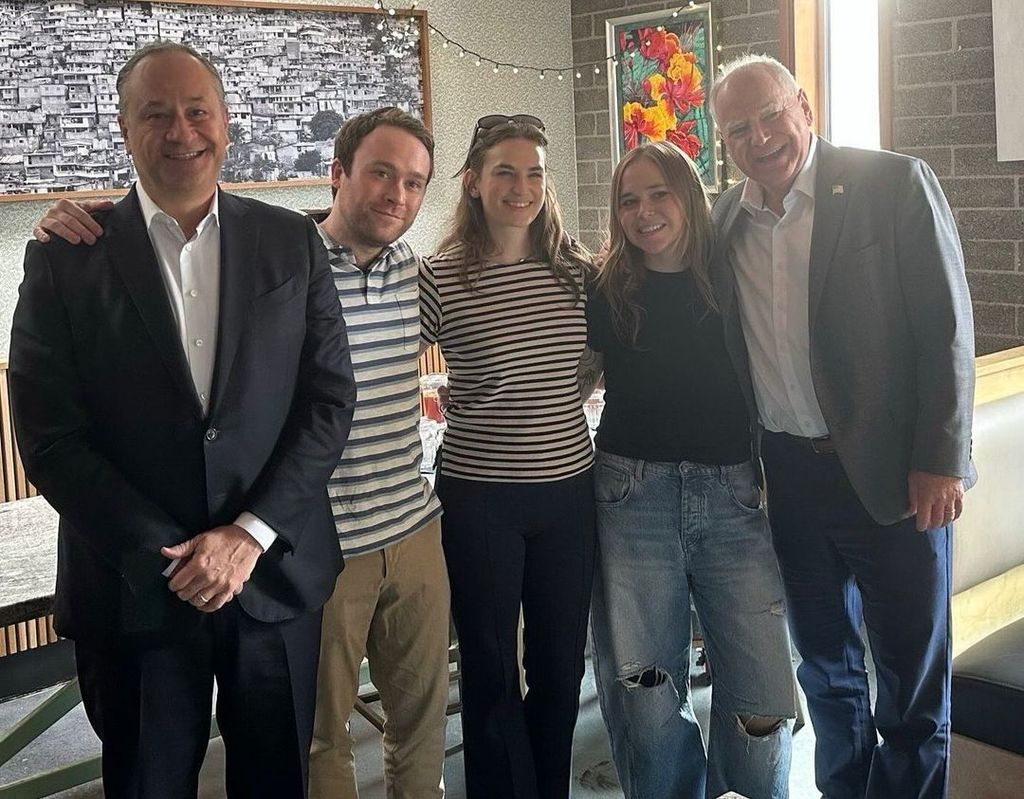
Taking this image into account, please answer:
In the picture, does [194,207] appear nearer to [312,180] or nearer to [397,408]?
[397,408]

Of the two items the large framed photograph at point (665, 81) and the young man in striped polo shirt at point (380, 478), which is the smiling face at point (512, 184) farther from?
the large framed photograph at point (665, 81)

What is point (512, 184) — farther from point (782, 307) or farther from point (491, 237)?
point (782, 307)

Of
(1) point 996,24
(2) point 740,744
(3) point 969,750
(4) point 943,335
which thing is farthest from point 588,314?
(1) point 996,24

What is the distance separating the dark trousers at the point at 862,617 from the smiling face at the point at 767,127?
50 centimetres

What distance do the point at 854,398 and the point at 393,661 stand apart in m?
0.97

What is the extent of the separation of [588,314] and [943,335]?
2.10ft

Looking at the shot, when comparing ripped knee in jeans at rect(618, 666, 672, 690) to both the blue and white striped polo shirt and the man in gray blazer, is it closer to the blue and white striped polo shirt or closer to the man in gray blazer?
the man in gray blazer

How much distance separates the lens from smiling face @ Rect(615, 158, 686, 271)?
7.35 feet

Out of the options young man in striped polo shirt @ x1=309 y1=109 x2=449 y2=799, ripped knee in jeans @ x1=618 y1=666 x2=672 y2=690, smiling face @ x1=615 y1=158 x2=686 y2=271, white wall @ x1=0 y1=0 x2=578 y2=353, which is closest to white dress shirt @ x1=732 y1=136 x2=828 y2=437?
smiling face @ x1=615 y1=158 x2=686 y2=271

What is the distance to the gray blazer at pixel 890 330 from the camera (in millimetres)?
2098

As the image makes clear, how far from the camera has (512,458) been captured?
7.18ft

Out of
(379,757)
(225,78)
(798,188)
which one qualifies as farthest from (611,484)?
(225,78)

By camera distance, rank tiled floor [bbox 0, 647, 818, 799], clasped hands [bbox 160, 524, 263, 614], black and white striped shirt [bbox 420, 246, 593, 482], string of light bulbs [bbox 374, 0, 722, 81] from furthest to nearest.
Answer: string of light bulbs [bbox 374, 0, 722, 81] → tiled floor [bbox 0, 647, 818, 799] → black and white striped shirt [bbox 420, 246, 593, 482] → clasped hands [bbox 160, 524, 263, 614]

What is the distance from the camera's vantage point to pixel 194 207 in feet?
6.17
